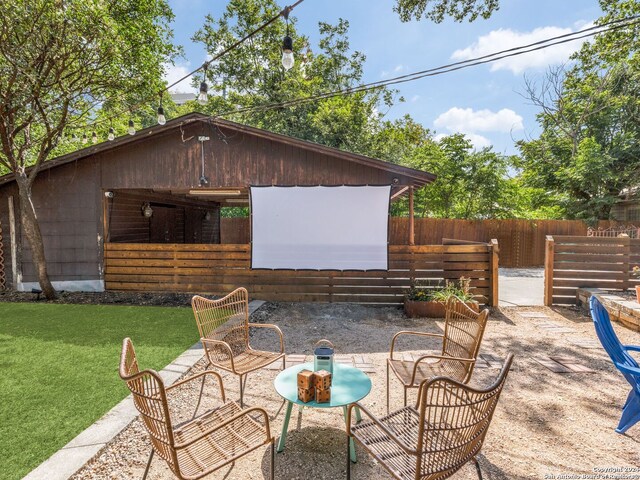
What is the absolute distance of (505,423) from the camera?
2826 mm

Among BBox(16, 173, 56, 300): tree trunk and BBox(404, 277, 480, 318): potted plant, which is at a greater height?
BBox(16, 173, 56, 300): tree trunk

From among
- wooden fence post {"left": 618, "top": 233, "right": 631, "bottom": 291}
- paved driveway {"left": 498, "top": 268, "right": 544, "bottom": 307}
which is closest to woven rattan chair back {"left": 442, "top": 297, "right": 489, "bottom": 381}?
paved driveway {"left": 498, "top": 268, "right": 544, "bottom": 307}

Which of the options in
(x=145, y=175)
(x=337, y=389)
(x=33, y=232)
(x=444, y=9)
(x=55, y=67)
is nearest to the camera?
(x=337, y=389)

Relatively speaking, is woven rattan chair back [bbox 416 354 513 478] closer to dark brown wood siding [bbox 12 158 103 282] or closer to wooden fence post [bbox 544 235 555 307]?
wooden fence post [bbox 544 235 555 307]

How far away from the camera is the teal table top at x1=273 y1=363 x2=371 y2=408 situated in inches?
89.0

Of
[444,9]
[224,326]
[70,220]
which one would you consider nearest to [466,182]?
[444,9]

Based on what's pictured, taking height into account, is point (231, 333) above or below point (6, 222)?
below

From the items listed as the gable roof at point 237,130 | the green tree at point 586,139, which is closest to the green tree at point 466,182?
the green tree at point 586,139

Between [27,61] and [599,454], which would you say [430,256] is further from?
[27,61]

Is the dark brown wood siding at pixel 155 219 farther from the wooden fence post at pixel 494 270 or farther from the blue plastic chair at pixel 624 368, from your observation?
the blue plastic chair at pixel 624 368

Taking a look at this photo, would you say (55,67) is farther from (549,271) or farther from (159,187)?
(549,271)

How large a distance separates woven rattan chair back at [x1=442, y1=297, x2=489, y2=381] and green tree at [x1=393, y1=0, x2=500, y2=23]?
625 centimetres

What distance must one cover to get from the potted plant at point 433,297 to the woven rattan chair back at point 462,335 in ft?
8.82

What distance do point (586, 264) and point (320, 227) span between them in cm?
529
